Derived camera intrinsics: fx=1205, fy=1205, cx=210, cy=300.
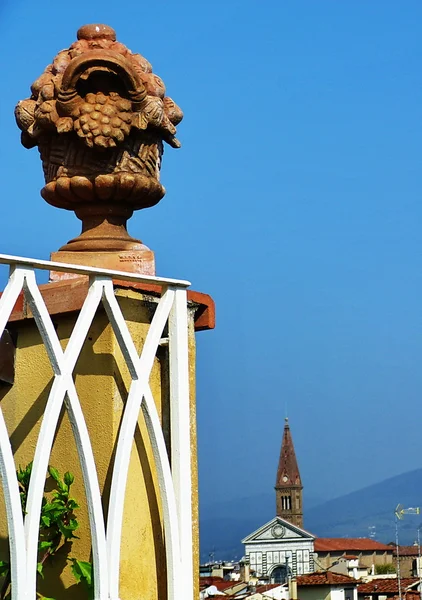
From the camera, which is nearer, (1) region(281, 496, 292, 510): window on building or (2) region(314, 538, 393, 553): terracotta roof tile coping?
(2) region(314, 538, 393, 553): terracotta roof tile coping

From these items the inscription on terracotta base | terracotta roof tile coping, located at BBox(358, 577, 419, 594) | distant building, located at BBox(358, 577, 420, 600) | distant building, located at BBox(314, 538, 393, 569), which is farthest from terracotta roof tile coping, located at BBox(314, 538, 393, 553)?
the inscription on terracotta base

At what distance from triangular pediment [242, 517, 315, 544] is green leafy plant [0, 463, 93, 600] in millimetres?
119191

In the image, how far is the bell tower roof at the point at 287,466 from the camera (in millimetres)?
148500

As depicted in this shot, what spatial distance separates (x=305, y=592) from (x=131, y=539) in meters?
40.0

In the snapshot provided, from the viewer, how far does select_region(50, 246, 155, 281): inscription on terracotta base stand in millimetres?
4406

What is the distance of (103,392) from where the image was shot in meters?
4.10

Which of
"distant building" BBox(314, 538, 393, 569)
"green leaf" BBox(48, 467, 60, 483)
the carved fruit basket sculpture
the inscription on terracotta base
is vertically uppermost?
"distant building" BBox(314, 538, 393, 569)

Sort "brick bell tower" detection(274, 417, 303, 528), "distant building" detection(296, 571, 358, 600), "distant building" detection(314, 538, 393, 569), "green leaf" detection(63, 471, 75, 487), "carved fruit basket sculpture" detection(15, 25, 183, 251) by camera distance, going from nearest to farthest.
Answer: "green leaf" detection(63, 471, 75, 487)
"carved fruit basket sculpture" detection(15, 25, 183, 251)
"distant building" detection(296, 571, 358, 600)
"distant building" detection(314, 538, 393, 569)
"brick bell tower" detection(274, 417, 303, 528)

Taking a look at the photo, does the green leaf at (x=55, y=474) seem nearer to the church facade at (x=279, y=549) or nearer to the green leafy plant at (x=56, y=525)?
the green leafy plant at (x=56, y=525)

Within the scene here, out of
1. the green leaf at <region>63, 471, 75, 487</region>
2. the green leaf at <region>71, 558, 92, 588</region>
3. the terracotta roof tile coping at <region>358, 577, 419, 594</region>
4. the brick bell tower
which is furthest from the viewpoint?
the brick bell tower

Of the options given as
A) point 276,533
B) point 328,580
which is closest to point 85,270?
point 328,580

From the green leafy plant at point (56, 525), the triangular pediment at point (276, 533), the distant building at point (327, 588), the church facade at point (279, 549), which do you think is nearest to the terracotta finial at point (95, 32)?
the green leafy plant at point (56, 525)

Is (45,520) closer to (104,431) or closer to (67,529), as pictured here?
(67,529)

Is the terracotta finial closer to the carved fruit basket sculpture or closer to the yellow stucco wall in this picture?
the carved fruit basket sculpture
